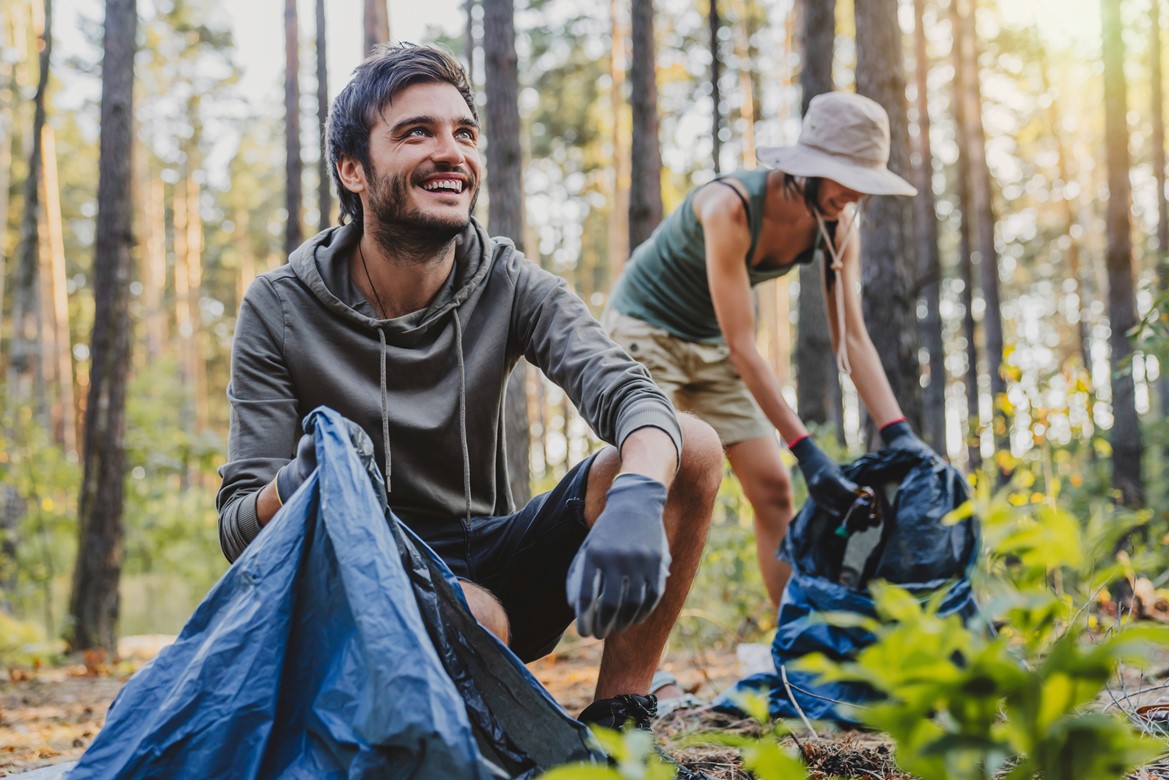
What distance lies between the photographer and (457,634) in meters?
1.69

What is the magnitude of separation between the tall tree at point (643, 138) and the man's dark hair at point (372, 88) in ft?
16.0

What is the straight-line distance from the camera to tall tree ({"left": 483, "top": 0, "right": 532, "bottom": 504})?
6.30 meters

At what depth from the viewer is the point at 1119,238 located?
27.1ft

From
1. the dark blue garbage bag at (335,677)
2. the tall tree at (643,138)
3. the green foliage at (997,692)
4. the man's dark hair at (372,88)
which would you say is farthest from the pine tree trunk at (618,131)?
the green foliage at (997,692)

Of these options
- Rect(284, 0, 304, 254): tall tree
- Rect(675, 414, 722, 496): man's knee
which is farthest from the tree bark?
Rect(675, 414, 722, 496): man's knee

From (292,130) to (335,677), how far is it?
33.4 feet

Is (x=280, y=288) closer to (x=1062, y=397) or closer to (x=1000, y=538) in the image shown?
(x=1000, y=538)

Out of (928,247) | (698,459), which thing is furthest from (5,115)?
(698,459)

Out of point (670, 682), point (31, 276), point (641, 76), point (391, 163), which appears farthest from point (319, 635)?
point (31, 276)

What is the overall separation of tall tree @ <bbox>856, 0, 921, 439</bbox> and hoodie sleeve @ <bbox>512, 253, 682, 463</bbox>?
317 centimetres

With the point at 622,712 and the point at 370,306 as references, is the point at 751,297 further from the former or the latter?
the point at 622,712

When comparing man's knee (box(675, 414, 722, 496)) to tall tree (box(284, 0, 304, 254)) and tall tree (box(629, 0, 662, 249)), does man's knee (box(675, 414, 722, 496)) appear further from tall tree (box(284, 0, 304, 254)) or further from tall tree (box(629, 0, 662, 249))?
tall tree (box(284, 0, 304, 254))

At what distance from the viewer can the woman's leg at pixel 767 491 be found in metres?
3.48

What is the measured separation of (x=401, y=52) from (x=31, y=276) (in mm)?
9966
